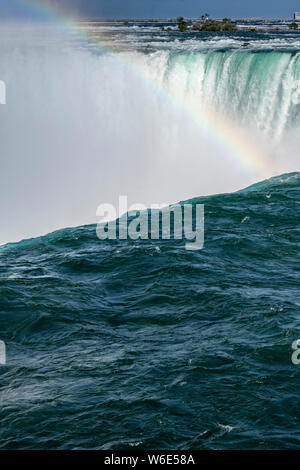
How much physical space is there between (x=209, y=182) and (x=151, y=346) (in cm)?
1815

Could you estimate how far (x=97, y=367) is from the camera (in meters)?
12.7

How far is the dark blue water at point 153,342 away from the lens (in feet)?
35.3

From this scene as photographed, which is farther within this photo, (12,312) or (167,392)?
(12,312)

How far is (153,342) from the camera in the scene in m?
13.7

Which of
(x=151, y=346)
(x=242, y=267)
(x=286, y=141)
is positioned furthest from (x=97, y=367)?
(x=286, y=141)

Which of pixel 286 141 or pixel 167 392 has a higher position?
pixel 286 141

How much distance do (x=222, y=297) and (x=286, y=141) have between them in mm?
17839

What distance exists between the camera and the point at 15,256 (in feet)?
67.6

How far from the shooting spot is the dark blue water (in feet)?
35.3

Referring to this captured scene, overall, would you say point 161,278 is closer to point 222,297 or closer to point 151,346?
point 222,297
